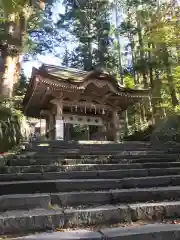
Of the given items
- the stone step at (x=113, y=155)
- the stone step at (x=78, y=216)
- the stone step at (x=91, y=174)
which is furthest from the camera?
the stone step at (x=113, y=155)

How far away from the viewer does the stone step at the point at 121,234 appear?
298cm

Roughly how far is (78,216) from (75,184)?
4.30 ft

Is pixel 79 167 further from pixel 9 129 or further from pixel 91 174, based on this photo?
pixel 9 129

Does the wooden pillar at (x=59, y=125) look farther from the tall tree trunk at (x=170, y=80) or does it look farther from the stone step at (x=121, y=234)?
the stone step at (x=121, y=234)

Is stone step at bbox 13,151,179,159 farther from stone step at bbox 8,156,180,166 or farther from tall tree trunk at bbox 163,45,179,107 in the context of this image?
tall tree trunk at bbox 163,45,179,107

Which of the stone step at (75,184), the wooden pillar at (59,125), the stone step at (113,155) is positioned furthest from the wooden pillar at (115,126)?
the stone step at (75,184)

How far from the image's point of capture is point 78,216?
359 centimetres

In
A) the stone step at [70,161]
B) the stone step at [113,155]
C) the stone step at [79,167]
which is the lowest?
the stone step at [79,167]

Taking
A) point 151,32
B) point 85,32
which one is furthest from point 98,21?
point 151,32

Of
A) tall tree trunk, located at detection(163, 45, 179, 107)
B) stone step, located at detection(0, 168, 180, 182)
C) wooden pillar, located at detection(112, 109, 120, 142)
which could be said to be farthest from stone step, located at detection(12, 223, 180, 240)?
tall tree trunk, located at detection(163, 45, 179, 107)

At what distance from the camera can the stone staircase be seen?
349 cm

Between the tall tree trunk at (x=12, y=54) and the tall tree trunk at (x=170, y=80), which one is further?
the tall tree trunk at (x=170, y=80)

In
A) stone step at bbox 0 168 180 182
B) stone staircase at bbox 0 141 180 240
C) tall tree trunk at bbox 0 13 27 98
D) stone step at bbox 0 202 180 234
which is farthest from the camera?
tall tree trunk at bbox 0 13 27 98

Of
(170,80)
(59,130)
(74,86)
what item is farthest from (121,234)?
(170,80)
